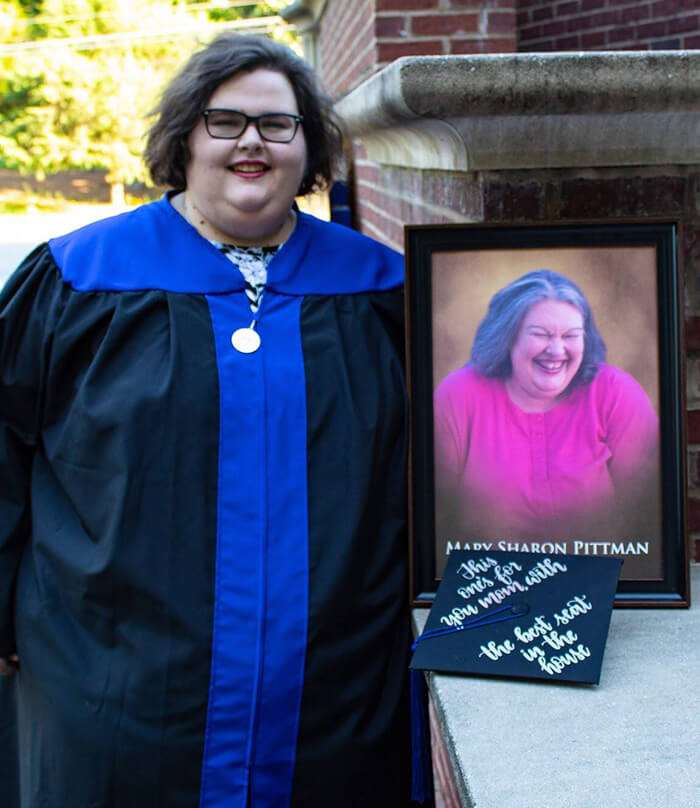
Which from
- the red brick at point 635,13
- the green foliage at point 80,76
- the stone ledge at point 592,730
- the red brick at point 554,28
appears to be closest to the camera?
the stone ledge at point 592,730

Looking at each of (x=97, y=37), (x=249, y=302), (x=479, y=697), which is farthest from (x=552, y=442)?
(x=97, y=37)

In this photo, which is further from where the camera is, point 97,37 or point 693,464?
point 97,37

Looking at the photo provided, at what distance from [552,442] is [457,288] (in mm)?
310

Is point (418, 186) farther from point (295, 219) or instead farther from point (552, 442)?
point (552, 442)

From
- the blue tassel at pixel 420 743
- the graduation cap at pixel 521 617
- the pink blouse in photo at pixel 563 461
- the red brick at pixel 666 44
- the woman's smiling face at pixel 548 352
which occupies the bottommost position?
the blue tassel at pixel 420 743

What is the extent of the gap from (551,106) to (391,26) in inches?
82.9

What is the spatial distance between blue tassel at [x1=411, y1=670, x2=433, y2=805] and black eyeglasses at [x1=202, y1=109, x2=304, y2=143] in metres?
1.05

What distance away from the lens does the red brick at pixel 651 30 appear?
14.9 feet

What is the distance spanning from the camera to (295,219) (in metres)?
2.20

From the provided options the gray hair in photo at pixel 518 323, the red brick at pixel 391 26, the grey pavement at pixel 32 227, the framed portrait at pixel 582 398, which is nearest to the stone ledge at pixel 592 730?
the framed portrait at pixel 582 398

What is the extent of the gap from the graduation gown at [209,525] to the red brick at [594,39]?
10.4 ft

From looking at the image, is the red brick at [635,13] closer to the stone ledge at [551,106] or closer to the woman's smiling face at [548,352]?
the stone ledge at [551,106]

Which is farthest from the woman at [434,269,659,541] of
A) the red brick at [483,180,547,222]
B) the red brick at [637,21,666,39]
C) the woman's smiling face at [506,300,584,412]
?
the red brick at [637,21,666,39]

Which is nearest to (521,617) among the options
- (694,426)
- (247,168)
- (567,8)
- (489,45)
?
(694,426)
